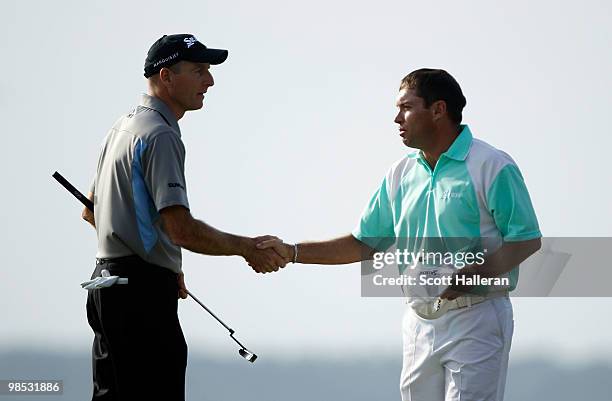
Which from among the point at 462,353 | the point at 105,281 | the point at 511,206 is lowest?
the point at 462,353

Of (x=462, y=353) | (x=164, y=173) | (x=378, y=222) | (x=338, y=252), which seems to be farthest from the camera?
(x=338, y=252)

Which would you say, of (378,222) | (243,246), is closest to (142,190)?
(243,246)

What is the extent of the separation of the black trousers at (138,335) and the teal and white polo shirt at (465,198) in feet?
3.10

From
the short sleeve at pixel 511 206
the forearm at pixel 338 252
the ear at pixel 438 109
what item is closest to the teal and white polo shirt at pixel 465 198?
the short sleeve at pixel 511 206

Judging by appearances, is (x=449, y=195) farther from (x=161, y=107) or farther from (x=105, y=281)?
(x=105, y=281)

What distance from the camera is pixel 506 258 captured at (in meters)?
5.09

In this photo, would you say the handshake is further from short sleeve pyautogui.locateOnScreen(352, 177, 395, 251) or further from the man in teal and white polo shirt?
the man in teal and white polo shirt

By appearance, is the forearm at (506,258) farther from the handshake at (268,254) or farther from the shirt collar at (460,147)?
the handshake at (268,254)

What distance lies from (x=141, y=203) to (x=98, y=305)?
39 cm

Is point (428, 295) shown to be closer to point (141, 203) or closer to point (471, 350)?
point (471, 350)

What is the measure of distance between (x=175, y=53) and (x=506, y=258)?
1.40 meters

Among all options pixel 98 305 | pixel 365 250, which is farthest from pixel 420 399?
pixel 98 305

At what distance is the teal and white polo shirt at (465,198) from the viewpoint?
16.6 ft

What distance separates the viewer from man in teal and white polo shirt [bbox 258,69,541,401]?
16.6ft
